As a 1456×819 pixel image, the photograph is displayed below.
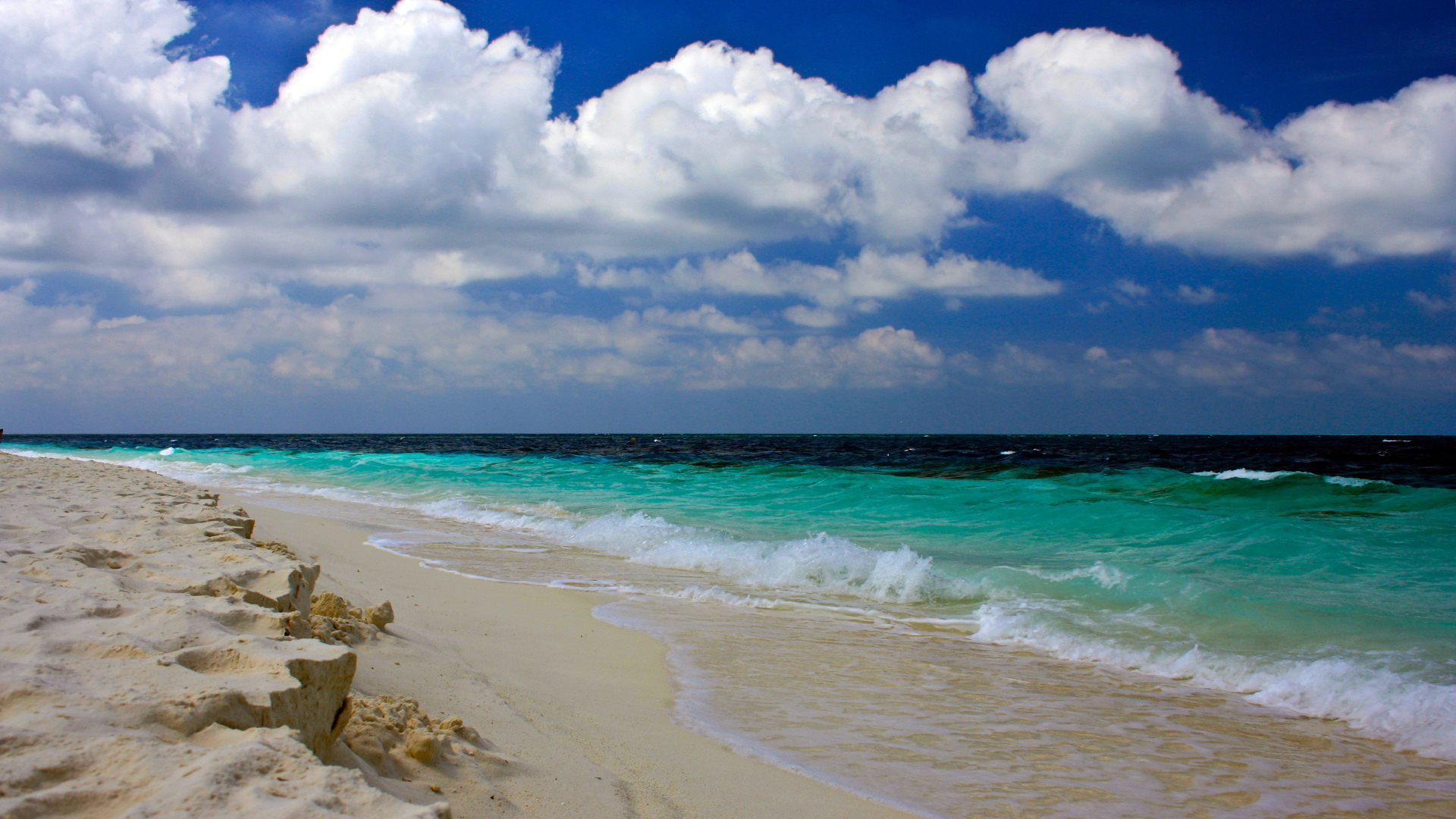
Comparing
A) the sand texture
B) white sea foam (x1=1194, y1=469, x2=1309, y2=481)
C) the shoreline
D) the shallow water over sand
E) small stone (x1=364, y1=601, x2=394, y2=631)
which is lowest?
the shallow water over sand

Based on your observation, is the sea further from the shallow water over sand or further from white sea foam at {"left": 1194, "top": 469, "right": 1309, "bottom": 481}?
white sea foam at {"left": 1194, "top": 469, "right": 1309, "bottom": 481}

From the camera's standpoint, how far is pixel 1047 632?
604 cm

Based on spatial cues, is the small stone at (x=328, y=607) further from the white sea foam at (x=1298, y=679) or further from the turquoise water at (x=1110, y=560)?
the white sea foam at (x=1298, y=679)

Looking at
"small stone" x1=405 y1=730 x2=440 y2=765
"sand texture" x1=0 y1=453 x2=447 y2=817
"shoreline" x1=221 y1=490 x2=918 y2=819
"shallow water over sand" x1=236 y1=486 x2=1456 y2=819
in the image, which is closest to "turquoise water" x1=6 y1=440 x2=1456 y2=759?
"shallow water over sand" x1=236 y1=486 x2=1456 y2=819

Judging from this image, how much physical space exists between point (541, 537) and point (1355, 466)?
2849 cm

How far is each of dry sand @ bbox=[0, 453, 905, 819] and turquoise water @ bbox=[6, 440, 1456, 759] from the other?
10.7 feet

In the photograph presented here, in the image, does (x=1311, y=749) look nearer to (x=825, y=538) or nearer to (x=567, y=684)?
(x=567, y=684)

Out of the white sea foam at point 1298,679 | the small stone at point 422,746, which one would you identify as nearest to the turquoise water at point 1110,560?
the white sea foam at point 1298,679

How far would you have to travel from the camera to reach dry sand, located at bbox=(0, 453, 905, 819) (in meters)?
1.64

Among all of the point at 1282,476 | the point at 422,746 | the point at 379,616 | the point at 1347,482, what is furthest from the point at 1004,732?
the point at 1282,476

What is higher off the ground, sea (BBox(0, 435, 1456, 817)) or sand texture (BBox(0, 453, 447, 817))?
sand texture (BBox(0, 453, 447, 817))

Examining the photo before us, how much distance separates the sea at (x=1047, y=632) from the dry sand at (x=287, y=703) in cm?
56

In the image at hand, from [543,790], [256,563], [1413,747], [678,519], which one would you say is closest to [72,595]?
[256,563]

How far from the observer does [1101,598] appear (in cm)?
714
